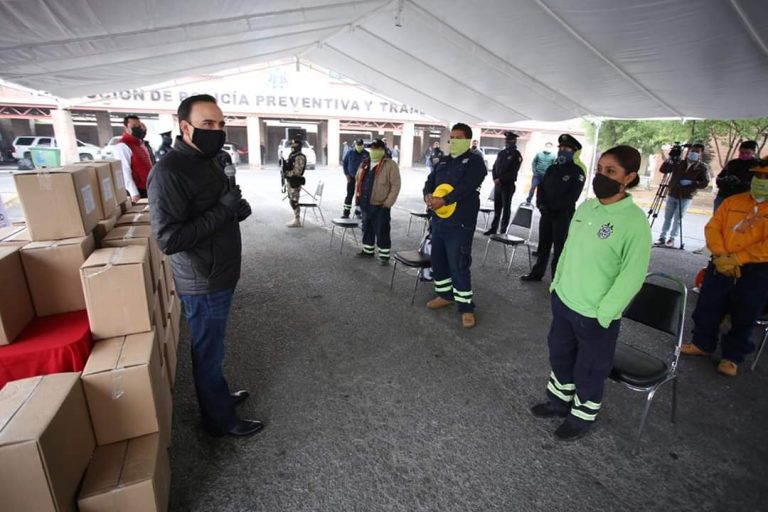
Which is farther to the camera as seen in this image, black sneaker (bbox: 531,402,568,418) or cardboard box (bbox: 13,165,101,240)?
black sneaker (bbox: 531,402,568,418)

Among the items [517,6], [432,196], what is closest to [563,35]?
[517,6]

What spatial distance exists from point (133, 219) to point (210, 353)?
4.69 feet

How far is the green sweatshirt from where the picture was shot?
1.92 meters

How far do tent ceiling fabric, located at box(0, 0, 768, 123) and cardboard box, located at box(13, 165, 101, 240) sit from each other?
1.60 meters

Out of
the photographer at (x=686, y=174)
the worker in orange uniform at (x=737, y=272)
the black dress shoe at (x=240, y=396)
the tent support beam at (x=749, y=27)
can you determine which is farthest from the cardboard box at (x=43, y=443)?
the photographer at (x=686, y=174)

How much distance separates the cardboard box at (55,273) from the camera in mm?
1862

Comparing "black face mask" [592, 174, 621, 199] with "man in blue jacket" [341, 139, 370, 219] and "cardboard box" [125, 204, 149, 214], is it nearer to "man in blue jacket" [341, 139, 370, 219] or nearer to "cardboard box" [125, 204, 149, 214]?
"cardboard box" [125, 204, 149, 214]

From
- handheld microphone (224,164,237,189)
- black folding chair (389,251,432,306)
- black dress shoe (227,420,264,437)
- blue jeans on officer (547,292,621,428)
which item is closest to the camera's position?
handheld microphone (224,164,237,189)

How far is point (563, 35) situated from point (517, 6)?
0.76m

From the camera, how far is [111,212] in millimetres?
2658

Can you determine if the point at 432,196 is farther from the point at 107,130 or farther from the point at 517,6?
the point at 107,130

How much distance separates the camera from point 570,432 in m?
2.32

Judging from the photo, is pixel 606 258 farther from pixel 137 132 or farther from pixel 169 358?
pixel 137 132

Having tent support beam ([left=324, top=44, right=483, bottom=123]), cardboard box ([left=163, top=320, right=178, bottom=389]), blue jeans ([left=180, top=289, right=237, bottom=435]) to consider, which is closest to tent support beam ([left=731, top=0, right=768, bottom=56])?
blue jeans ([left=180, top=289, right=237, bottom=435])
